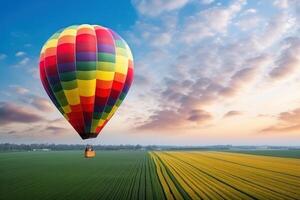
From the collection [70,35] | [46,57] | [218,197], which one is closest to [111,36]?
[70,35]

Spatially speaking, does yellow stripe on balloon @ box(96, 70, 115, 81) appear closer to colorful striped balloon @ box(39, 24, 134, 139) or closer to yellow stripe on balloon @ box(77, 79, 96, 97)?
colorful striped balloon @ box(39, 24, 134, 139)

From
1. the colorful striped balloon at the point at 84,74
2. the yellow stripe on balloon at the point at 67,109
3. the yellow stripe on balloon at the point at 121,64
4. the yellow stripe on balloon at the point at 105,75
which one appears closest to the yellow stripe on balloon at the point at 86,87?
the colorful striped balloon at the point at 84,74

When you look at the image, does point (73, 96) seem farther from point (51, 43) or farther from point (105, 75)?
point (51, 43)

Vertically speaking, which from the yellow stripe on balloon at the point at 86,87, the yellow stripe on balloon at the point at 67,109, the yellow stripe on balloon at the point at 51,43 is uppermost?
the yellow stripe on balloon at the point at 51,43

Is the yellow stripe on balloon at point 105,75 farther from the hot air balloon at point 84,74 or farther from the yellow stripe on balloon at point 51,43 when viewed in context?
the yellow stripe on balloon at point 51,43

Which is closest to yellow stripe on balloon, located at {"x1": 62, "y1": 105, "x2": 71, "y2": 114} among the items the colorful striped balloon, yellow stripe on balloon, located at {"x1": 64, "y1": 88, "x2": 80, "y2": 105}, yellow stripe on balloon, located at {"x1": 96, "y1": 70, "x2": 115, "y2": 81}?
the colorful striped balloon

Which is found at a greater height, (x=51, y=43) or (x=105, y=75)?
(x=51, y=43)

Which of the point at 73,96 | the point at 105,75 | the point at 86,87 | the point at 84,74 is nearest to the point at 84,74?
the point at 84,74

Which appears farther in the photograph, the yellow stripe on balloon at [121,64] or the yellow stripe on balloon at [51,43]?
the yellow stripe on balloon at [121,64]
